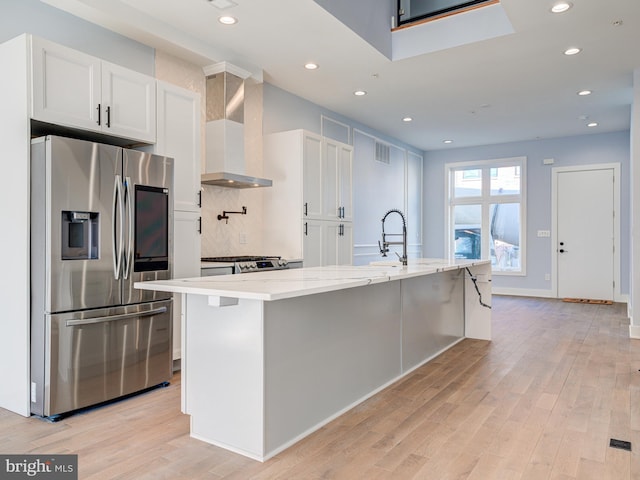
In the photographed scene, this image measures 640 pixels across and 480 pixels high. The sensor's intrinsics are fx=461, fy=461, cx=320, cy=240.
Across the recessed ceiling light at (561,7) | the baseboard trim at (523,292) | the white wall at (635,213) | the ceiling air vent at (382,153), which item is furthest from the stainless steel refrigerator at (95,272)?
the baseboard trim at (523,292)

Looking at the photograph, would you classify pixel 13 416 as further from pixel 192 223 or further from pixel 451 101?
pixel 451 101

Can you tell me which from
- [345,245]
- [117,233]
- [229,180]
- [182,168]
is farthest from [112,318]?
[345,245]

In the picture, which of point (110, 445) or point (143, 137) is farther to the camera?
point (143, 137)

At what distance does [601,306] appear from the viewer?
7.22 meters

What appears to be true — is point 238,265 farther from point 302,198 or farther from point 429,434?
point 429,434

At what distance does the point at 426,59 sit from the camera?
4602mm

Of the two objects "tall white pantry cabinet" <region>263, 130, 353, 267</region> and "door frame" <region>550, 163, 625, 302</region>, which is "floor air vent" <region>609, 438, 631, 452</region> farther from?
"door frame" <region>550, 163, 625, 302</region>

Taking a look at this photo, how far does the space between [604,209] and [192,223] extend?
7105 millimetres

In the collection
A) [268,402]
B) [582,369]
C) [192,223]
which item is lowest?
[582,369]

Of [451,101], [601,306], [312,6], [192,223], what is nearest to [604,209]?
[601,306]

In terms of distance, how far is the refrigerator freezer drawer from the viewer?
8.80 ft

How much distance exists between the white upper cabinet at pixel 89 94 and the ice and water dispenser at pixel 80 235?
0.60 metres

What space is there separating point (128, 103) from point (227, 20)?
113cm

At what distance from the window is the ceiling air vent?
Answer: 194 cm
